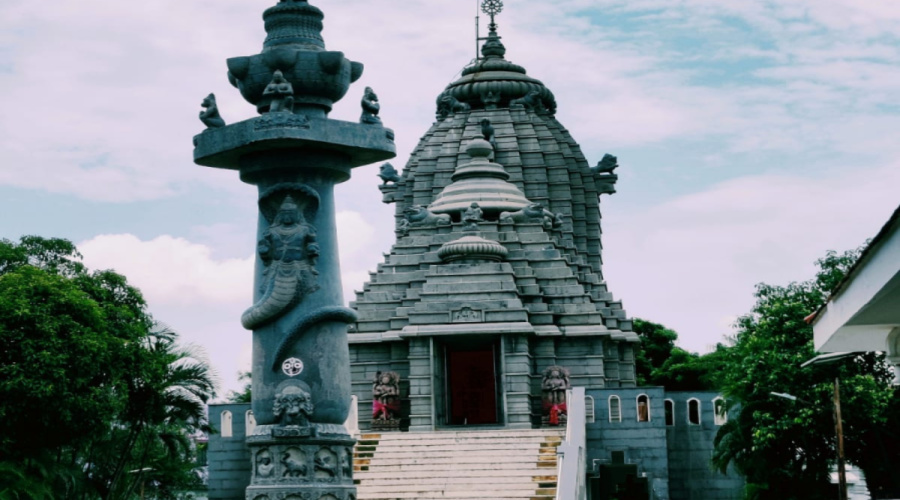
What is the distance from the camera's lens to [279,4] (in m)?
16.2

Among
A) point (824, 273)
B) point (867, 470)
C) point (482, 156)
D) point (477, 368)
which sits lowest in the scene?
point (867, 470)

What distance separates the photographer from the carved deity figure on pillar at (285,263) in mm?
15141

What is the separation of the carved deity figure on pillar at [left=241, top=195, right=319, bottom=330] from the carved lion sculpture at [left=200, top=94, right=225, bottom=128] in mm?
1255

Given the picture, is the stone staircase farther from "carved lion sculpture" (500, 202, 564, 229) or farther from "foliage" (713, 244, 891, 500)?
"carved lion sculpture" (500, 202, 564, 229)

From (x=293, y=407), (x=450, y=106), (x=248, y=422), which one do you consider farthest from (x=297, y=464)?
(x=450, y=106)

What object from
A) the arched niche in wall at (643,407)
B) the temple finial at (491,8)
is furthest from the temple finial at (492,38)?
the arched niche in wall at (643,407)

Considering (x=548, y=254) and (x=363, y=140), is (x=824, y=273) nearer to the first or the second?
(x=548, y=254)

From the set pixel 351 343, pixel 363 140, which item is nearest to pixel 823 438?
pixel 351 343

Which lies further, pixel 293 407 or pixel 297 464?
pixel 297 464

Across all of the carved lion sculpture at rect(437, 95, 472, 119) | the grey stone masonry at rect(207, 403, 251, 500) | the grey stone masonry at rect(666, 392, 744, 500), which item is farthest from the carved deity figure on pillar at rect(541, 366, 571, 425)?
the carved lion sculpture at rect(437, 95, 472, 119)

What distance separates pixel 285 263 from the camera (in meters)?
15.3

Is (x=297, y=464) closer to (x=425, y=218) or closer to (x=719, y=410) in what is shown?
(x=719, y=410)

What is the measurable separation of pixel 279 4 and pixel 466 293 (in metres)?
17.0

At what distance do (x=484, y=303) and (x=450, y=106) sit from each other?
42.2 ft
